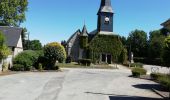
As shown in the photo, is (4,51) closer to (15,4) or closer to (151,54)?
(15,4)

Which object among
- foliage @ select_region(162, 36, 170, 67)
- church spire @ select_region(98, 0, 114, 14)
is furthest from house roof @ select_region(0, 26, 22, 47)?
foliage @ select_region(162, 36, 170, 67)

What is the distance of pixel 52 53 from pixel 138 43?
7537cm

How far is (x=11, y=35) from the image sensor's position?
47031mm

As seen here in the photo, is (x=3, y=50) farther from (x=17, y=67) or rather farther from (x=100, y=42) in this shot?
(x=100, y=42)

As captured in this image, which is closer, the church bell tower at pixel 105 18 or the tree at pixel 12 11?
the tree at pixel 12 11

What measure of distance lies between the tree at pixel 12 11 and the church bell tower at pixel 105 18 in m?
15.5

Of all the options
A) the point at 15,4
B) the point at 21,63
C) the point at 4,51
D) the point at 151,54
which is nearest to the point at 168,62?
the point at 4,51

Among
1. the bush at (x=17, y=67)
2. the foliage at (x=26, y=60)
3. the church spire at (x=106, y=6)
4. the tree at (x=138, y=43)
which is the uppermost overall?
the church spire at (x=106, y=6)

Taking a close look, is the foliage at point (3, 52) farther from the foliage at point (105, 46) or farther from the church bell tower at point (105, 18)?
the church bell tower at point (105, 18)

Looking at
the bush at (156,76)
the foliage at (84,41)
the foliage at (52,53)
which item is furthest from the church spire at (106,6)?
the bush at (156,76)

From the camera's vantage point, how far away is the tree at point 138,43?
107825 millimetres

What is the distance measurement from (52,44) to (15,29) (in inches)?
291

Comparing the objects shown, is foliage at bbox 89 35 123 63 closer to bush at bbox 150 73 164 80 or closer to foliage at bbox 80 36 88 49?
foliage at bbox 80 36 88 49

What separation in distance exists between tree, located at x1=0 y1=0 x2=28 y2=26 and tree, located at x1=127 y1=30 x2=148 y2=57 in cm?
5281
